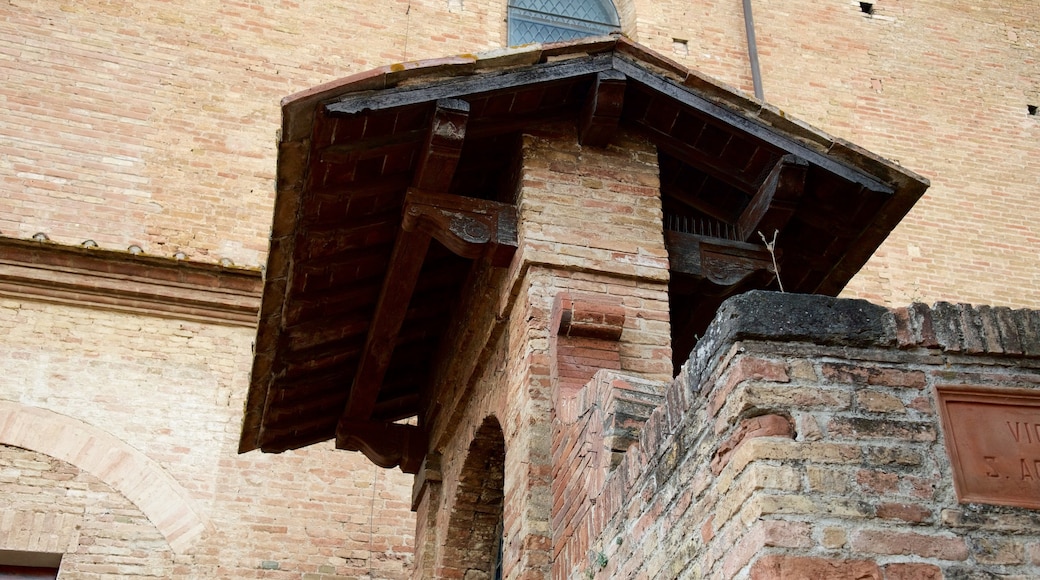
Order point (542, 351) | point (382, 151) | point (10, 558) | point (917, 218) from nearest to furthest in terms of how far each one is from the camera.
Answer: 1. point (542, 351)
2. point (382, 151)
3. point (10, 558)
4. point (917, 218)

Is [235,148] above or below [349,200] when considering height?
above

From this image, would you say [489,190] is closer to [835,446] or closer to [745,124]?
[745,124]

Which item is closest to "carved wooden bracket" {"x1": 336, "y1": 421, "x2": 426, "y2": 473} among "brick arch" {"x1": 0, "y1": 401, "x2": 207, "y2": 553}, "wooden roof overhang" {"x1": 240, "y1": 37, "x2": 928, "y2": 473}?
"wooden roof overhang" {"x1": 240, "y1": 37, "x2": 928, "y2": 473}

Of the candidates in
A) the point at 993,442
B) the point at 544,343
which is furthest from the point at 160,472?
the point at 993,442

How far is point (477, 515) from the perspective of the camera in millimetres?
7312

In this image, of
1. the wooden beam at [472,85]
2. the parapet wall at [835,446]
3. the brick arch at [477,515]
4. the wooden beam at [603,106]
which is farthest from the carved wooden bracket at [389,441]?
the parapet wall at [835,446]

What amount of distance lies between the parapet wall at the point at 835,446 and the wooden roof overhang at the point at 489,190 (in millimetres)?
2911

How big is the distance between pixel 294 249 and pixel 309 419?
7.36 feet

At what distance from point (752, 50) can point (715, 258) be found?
8.31 metres

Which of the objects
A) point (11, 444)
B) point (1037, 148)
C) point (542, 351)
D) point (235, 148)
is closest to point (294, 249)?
point (542, 351)

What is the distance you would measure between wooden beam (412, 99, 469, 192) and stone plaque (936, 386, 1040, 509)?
3.42m

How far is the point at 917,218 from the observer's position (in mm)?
13742

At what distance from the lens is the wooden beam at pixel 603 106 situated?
A: 6.39m

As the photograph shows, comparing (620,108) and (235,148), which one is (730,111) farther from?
(235,148)
